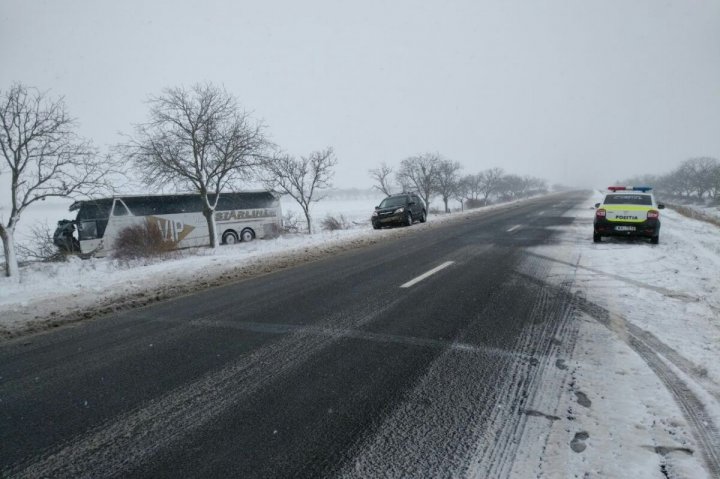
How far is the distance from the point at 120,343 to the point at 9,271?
1467cm

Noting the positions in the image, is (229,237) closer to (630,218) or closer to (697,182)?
(630,218)

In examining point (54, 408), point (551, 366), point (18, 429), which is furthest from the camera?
point (551, 366)

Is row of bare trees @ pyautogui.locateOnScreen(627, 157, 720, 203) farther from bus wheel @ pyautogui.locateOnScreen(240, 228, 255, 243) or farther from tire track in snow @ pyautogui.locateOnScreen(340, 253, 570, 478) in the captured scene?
tire track in snow @ pyautogui.locateOnScreen(340, 253, 570, 478)

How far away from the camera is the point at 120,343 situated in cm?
435

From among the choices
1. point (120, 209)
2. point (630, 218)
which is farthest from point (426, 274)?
point (120, 209)

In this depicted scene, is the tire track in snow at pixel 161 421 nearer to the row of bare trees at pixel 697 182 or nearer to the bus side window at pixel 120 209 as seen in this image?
the bus side window at pixel 120 209

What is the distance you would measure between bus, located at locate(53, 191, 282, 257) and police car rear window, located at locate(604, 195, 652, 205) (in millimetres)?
19788

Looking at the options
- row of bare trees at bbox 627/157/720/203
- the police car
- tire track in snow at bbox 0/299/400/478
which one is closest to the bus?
tire track in snow at bbox 0/299/400/478

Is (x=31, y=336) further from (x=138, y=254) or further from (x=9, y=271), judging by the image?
A: (x=9, y=271)

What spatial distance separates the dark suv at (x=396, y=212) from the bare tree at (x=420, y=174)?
2084 cm

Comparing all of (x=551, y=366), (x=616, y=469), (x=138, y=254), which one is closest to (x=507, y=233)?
(x=551, y=366)

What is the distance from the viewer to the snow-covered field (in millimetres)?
2104

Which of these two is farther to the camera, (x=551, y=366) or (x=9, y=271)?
(x=9, y=271)

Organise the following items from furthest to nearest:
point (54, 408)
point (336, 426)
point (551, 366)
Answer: point (551, 366) < point (54, 408) < point (336, 426)
